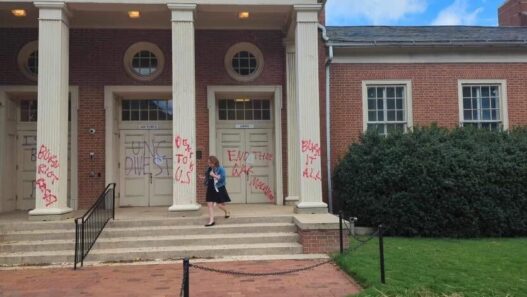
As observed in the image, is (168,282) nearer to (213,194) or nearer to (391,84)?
(213,194)

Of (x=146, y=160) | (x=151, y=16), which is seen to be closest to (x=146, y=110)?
(x=146, y=160)

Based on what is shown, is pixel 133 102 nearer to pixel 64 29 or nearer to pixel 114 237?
pixel 64 29

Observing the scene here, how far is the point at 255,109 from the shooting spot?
15.0 m

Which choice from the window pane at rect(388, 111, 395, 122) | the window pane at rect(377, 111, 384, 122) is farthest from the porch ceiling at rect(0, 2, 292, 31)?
the window pane at rect(388, 111, 395, 122)

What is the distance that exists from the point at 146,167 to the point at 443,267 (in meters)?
9.04

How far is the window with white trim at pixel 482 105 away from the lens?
1541cm

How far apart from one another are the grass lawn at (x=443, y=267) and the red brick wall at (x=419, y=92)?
182 inches

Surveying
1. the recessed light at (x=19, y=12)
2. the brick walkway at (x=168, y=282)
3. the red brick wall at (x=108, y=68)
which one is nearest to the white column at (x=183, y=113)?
the brick walkway at (x=168, y=282)

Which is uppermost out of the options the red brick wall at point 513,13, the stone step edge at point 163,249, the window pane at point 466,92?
the red brick wall at point 513,13

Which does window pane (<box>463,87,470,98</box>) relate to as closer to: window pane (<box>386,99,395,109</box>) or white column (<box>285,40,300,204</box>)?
window pane (<box>386,99,395,109</box>)

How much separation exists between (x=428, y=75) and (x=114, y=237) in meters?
10.3

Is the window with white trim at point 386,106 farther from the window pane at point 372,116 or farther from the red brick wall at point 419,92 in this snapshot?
the red brick wall at point 419,92

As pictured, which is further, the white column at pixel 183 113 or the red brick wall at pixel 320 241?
the white column at pixel 183 113

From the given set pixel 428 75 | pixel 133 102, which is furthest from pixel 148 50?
pixel 428 75
